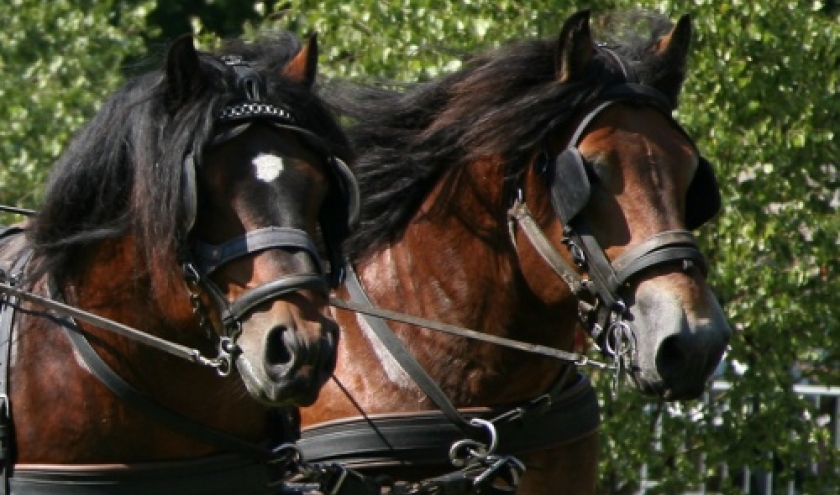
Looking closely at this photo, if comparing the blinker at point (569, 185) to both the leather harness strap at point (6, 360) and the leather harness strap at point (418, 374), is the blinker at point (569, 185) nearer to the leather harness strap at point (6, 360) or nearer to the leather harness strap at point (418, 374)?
the leather harness strap at point (418, 374)

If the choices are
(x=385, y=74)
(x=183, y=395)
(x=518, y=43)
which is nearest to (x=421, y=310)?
(x=518, y=43)

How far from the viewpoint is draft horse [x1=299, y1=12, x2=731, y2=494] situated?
475 cm

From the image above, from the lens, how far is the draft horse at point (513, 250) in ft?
15.6

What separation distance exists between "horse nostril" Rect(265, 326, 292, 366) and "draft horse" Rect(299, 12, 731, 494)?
0.99m

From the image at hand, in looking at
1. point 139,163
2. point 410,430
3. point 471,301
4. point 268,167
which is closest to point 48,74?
point 471,301

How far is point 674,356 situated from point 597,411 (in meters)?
0.78

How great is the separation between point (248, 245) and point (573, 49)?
139cm

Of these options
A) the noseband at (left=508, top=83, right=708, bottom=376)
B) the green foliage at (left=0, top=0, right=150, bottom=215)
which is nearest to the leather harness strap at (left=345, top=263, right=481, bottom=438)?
the noseband at (left=508, top=83, right=708, bottom=376)

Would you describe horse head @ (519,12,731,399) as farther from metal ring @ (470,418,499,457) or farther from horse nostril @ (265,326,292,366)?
horse nostril @ (265,326,292,366)

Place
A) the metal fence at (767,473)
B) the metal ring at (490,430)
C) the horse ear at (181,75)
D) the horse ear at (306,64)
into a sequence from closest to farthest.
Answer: the horse ear at (181,75) < the horse ear at (306,64) < the metal ring at (490,430) < the metal fence at (767,473)

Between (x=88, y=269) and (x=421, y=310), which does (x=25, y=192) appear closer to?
(x=421, y=310)

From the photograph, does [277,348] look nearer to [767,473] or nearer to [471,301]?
[471,301]

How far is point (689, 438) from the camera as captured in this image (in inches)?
314

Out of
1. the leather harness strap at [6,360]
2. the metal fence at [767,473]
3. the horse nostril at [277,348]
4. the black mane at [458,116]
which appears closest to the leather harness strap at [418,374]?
the black mane at [458,116]
